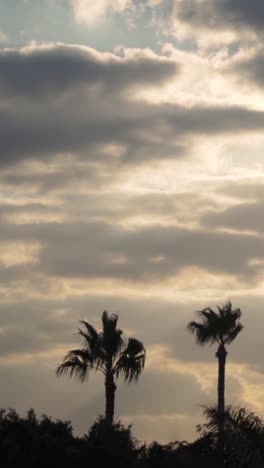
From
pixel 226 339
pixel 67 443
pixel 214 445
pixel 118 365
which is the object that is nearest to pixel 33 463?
pixel 67 443

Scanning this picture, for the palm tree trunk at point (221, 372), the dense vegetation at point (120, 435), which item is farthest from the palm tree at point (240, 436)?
the palm tree trunk at point (221, 372)

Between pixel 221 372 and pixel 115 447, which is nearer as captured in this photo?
pixel 115 447

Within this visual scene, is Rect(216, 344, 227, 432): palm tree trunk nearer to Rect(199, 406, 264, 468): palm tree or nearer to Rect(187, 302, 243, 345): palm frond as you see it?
Rect(187, 302, 243, 345): palm frond

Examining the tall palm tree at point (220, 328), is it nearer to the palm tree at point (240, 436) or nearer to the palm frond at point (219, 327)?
the palm frond at point (219, 327)

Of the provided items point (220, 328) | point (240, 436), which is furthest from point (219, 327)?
point (240, 436)

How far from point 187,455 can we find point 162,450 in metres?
7.15

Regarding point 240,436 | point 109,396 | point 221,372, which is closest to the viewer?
point 240,436

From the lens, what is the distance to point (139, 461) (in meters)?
47.7

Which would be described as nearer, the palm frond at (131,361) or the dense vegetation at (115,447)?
the dense vegetation at (115,447)

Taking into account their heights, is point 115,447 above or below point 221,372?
below

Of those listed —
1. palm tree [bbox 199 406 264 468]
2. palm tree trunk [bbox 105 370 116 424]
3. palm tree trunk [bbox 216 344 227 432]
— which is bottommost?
palm tree [bbox 199 406 264 468]

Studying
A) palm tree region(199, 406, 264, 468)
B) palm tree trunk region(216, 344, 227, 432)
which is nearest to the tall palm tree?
palm tree trunk region(216, 344, 227, 432)

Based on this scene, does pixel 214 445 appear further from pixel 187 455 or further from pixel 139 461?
pixel 139 461

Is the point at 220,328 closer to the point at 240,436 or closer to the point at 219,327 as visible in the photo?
the point at 219,327
